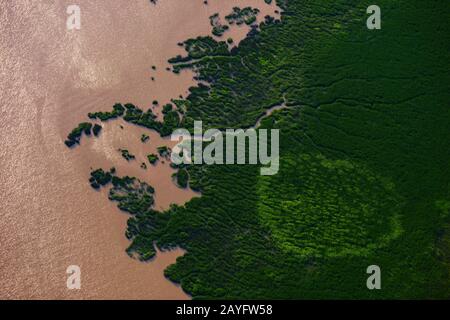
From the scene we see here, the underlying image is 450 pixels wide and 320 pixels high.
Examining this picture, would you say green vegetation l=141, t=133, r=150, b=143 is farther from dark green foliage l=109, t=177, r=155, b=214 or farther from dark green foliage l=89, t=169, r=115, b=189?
dark green foliage l=89, t=169, r=115, b=189

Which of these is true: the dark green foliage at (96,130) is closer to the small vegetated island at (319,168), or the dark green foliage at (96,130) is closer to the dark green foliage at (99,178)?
the small vegetated island at (319,168)

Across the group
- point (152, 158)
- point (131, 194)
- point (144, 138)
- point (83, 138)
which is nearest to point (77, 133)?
point (83, 138)

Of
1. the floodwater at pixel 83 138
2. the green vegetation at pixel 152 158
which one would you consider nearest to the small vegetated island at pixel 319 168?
the green vegetation at pixel 152 158

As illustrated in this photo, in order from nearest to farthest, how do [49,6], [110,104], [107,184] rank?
1. [107,184]
2. [110,104]
3. [49,6]

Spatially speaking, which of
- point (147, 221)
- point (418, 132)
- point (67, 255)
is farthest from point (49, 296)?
point (418, 132)

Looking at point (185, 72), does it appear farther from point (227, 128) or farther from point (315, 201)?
point (315, 201)

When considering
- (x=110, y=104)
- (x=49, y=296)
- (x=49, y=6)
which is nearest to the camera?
(x=49, y=296)

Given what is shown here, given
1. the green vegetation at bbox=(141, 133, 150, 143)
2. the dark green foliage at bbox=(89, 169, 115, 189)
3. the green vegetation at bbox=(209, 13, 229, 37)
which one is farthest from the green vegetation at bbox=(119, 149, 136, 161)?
the green vegetation at bbox=(209, 13, 229, 37)

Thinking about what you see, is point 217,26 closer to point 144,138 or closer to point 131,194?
point 144,138
